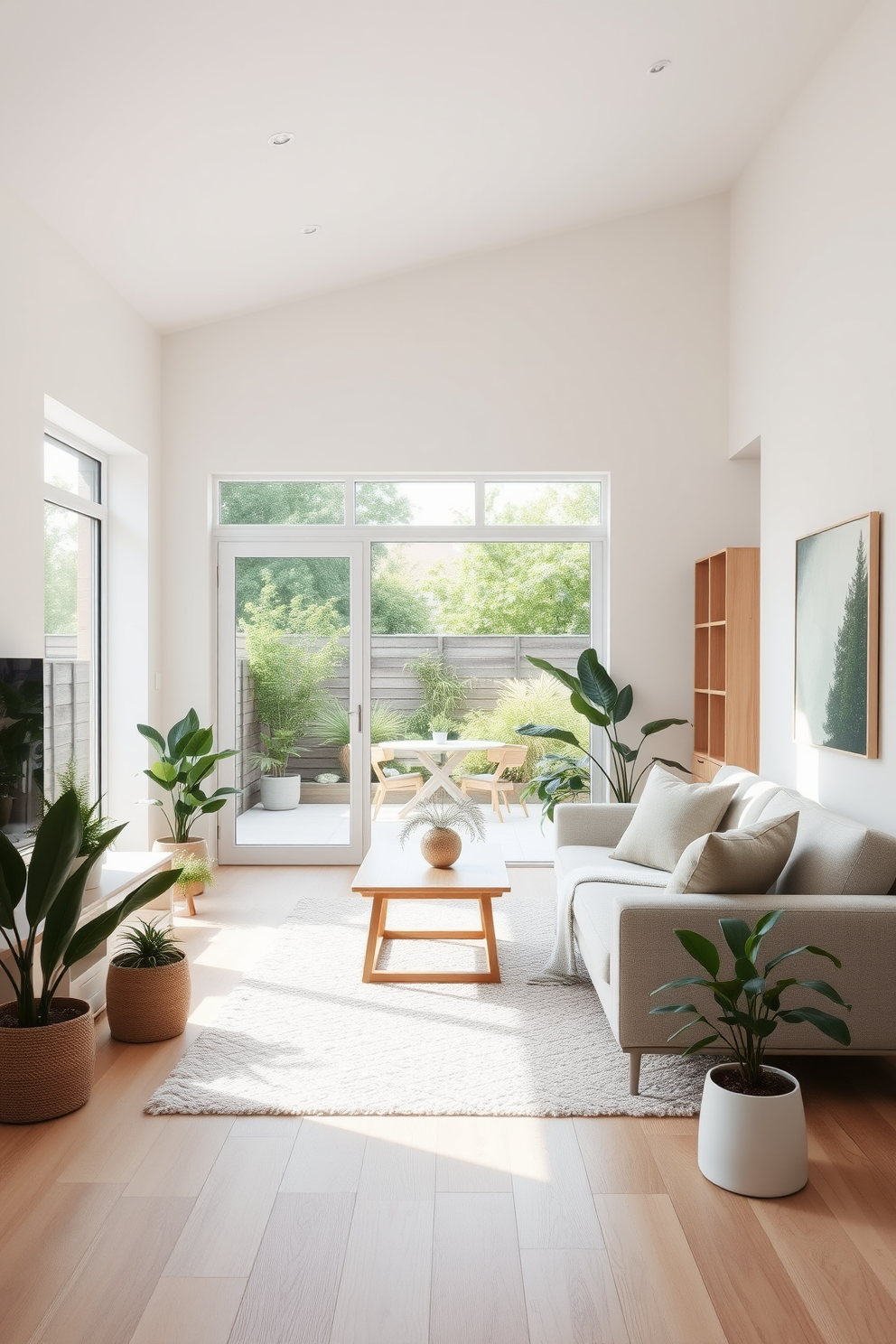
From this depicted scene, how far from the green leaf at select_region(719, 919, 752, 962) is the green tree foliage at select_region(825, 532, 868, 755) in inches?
56.1

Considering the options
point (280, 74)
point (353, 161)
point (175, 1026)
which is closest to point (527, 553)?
point (353, 161)

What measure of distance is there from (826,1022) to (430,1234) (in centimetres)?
99

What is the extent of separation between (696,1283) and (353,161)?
4291 mm

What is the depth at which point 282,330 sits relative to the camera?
19.5 ft

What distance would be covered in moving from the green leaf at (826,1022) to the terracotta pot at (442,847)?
1857 millimetres

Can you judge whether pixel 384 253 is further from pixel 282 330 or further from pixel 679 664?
pixel 679 664

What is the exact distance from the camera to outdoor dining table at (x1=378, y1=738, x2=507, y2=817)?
6043 millimetres

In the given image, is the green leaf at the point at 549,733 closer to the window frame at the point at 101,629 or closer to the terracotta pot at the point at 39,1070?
the window frame at the point at 101,629

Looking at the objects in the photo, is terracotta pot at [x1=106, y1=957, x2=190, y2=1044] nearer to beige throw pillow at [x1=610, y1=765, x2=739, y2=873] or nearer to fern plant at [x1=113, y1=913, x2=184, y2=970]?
fern plant at [x1=113, y1=913, x2=184, y2=970]

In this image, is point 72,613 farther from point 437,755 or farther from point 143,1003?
point 143,1003

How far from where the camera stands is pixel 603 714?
586 centimetres

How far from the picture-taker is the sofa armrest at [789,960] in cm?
276

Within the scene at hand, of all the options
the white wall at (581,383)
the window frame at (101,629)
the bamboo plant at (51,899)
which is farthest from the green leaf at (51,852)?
the white wall at (581,383)

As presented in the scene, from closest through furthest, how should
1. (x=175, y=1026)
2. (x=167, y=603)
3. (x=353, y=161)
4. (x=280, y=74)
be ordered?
(x=175, y=1026), (x=280, y=74), (x=353, y=161), (x=167, y=603)
